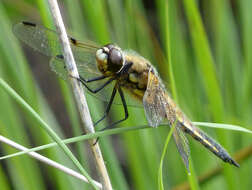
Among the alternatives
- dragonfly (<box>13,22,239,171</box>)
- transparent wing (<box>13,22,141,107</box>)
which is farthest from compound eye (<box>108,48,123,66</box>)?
transparent wing (<box>13,22,141,107</box>)

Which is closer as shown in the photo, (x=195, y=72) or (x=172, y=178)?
(x=172, y=178)

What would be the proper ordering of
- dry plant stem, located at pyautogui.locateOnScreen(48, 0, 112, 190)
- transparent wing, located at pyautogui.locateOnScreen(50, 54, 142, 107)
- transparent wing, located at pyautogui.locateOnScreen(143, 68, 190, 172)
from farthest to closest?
transparent wing, located at pyautogui.locateOnScreen(50, 54, 142, 107) < transparent wing, located at pyautogui.locateOnScreen(143, 68, 190, 172) < dry plant stem, located at pyautogui.locateOnScreen(48, 0, 112, 190)

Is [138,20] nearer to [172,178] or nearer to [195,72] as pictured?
[195,72]

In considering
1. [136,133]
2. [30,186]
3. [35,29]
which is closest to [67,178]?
[30,186]

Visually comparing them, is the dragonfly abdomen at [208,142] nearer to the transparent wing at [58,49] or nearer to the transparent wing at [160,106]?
the transparent wing at [160,106]

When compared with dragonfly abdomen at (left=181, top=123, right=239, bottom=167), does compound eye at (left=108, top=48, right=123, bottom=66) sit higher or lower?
higher

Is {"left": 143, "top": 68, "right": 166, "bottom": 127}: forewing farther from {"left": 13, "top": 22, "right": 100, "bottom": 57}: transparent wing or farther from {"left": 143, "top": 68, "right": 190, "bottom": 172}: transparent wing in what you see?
{"left": 13, "top": 22, "right": 100, "bottom": 57}: transparent wing

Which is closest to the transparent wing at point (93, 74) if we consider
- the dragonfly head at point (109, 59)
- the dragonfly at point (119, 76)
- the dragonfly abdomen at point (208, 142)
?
the dragonfly at point (119, 76)
